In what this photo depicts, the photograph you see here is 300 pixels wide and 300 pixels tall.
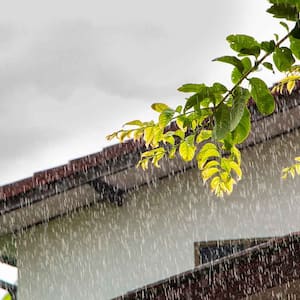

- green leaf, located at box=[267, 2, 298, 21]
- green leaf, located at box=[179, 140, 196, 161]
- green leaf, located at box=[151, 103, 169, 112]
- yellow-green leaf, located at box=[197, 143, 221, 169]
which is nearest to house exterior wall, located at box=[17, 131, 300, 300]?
yellow-green leaf, located at box=[197, 143, 221, 169]

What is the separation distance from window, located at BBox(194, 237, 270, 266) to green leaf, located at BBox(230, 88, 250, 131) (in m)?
4.62

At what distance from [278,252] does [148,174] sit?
255cm

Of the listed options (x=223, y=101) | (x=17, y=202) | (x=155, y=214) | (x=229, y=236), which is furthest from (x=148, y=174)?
(x=223, y=101)

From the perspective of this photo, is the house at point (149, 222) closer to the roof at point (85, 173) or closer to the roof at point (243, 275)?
the roof at point (85, 173)

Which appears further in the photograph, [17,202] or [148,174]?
[148,174]

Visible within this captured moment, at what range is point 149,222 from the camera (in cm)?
594

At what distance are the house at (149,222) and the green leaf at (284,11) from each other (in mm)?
4269

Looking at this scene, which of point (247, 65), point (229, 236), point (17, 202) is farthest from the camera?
→ point (229, 236)

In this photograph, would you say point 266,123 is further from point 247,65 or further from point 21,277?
point 247,65

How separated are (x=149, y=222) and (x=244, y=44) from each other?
4.81m

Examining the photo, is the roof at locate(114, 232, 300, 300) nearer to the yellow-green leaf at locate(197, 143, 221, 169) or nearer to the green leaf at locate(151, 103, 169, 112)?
the yellow-green leaf at locate(197, 143, 221, 169)

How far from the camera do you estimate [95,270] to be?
229 inches

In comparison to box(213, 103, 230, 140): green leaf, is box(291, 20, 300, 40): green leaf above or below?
above

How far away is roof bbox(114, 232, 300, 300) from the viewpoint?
3510mm
